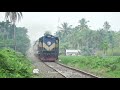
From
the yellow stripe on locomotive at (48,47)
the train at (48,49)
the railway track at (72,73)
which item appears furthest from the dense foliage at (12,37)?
the railway track at (72,73)

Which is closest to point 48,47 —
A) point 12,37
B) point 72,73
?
point 12,37

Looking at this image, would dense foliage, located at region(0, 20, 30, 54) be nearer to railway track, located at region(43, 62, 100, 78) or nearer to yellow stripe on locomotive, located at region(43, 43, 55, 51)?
yellow stripe on locomotive, located at region(43, 43, 55, 51)

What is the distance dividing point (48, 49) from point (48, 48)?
0.30ft

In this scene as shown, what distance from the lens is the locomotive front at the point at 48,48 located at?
18.5 meters

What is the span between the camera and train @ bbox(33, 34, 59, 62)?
60.8ft

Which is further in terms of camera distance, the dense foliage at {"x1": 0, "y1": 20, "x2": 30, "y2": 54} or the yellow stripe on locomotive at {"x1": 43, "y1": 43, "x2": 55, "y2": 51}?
the yellow stripe on locomotive at {"x1": 43, "y1": 43, "x2": 55, "y2": 51}

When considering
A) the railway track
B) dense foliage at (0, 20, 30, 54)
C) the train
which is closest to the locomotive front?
the train

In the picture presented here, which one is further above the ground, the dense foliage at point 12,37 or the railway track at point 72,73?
the dense foliage at point 12,37

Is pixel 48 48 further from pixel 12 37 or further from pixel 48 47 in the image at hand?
pixel 12 37

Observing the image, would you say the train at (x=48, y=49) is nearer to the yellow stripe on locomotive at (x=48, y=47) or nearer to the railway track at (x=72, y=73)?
the yellow stripe on locomotive at (x=48, y=47)
